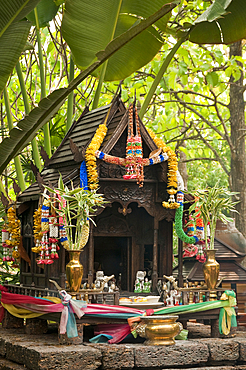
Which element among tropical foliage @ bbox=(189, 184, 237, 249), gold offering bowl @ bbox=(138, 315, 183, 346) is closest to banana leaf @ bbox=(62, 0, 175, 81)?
tropical foliage @ bbox=(189, 184, 237, 249)

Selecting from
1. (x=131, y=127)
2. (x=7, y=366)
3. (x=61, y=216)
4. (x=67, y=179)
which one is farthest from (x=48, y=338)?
(x=131, y=127)

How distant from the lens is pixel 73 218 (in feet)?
27.3

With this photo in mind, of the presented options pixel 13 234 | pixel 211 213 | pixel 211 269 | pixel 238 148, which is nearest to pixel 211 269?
pixel 211 269

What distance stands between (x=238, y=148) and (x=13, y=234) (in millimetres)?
6338

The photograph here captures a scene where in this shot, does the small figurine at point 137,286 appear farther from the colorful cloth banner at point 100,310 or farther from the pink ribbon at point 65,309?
the pink ribbon at point 65,309

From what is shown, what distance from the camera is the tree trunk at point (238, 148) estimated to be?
13422 mm

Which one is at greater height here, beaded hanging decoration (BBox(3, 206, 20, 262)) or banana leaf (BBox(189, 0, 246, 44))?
banana leaf (BBox(189, 0, 246, 44))

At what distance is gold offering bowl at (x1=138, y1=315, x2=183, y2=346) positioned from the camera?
7930 mm

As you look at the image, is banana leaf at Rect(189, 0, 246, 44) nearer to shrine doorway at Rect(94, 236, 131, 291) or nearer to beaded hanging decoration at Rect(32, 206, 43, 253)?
shrine doorway at Rect(94, 236, 131, 291)

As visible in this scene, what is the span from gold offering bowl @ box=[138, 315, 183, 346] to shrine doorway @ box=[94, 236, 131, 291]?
2.51 metres

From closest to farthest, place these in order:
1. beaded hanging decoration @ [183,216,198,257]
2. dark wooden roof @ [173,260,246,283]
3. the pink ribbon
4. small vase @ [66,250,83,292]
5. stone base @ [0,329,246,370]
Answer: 1. stone base @ [0,329,246,370]
2. the pink ribbon
3. small vase @ [66,250,83,292]
4. beaded hanging decoration @ [183,216,198,257]
5. dark wooden roof @ [173,260,246,283]

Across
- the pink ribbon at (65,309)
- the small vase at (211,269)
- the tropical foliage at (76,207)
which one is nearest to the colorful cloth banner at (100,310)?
the pink ribbon at (65,309)

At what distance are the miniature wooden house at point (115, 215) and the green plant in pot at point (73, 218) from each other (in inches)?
26.2

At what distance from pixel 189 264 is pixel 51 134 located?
442 cm
